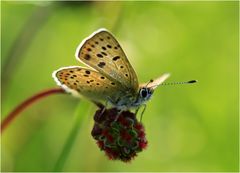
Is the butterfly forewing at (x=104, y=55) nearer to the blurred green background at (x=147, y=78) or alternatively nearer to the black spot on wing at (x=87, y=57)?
→ the black spot on wing at (x=87, y=57)

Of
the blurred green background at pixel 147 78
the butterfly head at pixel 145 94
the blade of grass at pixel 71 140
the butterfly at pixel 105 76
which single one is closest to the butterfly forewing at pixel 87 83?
the butterfly at pixel 105 76

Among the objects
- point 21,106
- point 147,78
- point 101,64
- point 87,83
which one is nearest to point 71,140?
point 21,106

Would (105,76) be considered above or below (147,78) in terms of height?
above

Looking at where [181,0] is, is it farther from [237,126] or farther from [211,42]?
[237,126]

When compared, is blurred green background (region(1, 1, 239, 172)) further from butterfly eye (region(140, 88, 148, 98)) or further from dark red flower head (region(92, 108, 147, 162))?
dark red flower head (region(92, 108, 147, 162))

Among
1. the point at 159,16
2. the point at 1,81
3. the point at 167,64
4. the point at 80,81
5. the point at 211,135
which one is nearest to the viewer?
the point at 80,81

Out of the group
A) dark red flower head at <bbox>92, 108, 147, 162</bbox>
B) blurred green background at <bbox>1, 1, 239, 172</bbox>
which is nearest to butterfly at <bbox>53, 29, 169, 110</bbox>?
dark red flower head at <bbox>92, 108, 147, 162</bbox>

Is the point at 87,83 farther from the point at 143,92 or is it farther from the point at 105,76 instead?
the point at 143,92

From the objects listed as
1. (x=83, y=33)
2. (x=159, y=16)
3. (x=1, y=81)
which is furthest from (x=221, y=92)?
(x=1, y=81)
